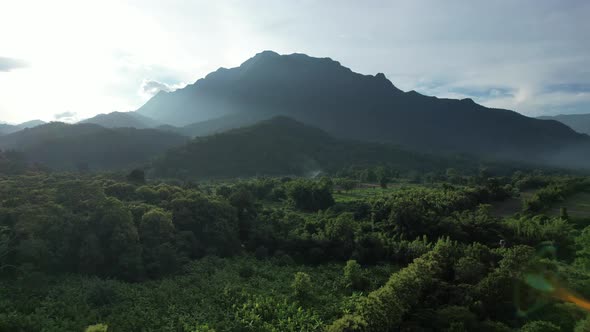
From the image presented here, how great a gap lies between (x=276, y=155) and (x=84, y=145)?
173 ft

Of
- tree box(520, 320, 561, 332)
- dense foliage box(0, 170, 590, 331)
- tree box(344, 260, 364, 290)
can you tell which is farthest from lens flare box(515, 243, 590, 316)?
tree box(344, 260, 364, 290)

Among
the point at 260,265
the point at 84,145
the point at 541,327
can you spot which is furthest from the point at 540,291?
the point at 84,145

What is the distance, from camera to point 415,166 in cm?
11025

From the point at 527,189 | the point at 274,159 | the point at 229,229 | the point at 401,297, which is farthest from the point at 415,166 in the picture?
the point at 401,297

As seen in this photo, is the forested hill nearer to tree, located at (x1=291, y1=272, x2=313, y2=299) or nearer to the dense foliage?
the dense foliage

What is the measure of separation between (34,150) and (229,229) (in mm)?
85435

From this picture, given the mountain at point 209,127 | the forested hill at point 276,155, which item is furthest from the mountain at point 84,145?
the mountain at point 209,127

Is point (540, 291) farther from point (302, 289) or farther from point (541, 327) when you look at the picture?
point (302, 289)

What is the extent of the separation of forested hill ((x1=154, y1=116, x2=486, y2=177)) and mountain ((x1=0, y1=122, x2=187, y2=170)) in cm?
1697

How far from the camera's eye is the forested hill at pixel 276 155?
311 ft

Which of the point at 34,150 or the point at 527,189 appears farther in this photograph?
the point at 34,150

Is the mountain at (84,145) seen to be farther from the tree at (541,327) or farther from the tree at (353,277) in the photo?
the tree at (541,327)

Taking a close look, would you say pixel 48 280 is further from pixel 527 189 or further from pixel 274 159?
pixel 274 159

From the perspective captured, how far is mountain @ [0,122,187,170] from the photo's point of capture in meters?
96.9
